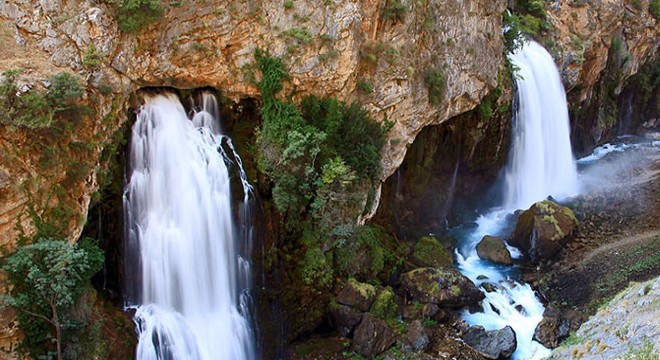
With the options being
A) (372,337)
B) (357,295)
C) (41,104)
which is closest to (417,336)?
(372,337)

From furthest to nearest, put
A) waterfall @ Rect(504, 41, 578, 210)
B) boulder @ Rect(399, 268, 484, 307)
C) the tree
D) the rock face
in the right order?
waterfall @ Rect(504, 41, 578, 210)
boulder @ Rect(399, 268, 484, 307)
the tree
the rock face

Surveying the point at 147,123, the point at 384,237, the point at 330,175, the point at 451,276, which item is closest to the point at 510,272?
the point at 451,276

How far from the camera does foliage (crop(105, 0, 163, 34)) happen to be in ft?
39.1

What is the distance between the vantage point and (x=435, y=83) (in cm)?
1612

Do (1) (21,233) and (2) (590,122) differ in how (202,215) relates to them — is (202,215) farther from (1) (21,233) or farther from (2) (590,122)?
(2) (590,122)

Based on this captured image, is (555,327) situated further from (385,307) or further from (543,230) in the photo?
(543,230)

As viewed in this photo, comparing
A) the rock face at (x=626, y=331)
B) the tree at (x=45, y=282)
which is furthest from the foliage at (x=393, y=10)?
the tree at (x=45, y=282)

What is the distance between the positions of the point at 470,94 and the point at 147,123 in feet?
34.0

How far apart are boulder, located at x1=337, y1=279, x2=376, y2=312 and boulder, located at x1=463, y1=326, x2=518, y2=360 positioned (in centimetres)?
252

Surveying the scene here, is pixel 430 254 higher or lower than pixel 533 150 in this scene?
lower

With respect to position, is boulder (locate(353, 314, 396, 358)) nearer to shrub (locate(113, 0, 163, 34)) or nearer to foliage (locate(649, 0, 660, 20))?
shrub (locate(113, 0, 163, 34))

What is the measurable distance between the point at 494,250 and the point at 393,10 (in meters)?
8.16

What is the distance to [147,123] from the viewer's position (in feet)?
41.5

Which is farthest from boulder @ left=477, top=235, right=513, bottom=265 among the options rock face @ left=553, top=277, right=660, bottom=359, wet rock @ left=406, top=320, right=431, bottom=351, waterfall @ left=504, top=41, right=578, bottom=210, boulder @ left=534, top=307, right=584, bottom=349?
rock face @ left=553, top=277, right=660, bottom=359
